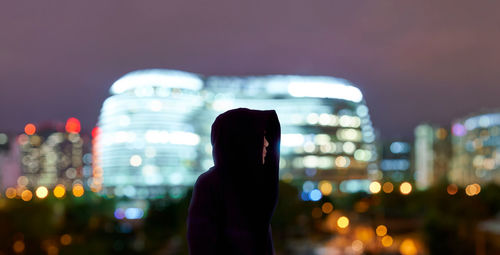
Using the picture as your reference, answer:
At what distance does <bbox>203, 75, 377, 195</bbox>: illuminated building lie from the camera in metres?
87.8

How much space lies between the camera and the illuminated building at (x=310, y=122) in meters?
87.8

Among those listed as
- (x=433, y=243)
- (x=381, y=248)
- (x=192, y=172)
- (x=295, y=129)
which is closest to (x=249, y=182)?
(x=433, y=243)

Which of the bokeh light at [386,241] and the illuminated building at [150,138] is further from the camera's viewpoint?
the illuminated building at [150,138]

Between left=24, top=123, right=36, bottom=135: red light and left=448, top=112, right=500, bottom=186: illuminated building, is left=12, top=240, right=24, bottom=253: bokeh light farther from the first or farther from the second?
left=24, top=123, right=36, bottom=135: red light

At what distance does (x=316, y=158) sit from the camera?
3492 inches

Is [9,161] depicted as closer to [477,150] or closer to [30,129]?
[30,129]

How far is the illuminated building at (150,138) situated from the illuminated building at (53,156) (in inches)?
3459

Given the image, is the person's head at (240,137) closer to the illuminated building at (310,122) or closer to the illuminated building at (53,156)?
the illuminated building at (310,122)

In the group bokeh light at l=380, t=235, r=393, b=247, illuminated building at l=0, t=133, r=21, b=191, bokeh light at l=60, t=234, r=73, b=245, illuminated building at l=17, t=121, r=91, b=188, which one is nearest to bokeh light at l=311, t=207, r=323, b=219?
bokeh light at l=380, t=235, r=393, b=247

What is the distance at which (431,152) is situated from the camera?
460ft

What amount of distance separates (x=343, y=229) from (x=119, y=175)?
41.9 m

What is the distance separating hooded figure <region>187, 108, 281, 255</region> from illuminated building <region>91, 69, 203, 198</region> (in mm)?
77725

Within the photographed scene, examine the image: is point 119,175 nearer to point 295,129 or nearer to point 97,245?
point 295,129

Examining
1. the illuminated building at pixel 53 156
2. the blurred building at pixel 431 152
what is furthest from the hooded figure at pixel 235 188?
the illuminated building at pixel 53 156
